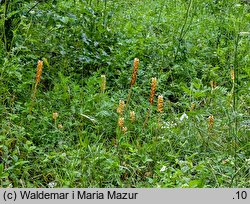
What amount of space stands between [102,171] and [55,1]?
1816 mm

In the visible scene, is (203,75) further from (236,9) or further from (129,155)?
(236,9)

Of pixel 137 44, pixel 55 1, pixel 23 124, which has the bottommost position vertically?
pixel 23 124

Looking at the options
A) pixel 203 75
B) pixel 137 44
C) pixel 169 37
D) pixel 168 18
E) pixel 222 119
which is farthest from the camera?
pixel 168 18

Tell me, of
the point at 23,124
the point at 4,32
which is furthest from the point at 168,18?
the point at 23,124

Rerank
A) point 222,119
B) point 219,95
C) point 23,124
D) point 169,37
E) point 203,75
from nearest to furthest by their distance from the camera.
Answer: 1. point 23,124
2. point 222,119
3. point 219,95
4. point 203,75
5. point 169,37

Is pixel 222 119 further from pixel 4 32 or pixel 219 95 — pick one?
pixel 4 32

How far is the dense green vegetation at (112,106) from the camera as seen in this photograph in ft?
8.67

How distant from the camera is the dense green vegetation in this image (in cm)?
264

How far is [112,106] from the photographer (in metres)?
3.23

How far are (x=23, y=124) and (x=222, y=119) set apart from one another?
127 cm

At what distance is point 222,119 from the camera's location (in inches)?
129

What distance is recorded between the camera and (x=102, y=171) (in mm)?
2619

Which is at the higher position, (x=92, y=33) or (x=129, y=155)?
(x=92, y=33)

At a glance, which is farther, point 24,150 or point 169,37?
point 169,37
